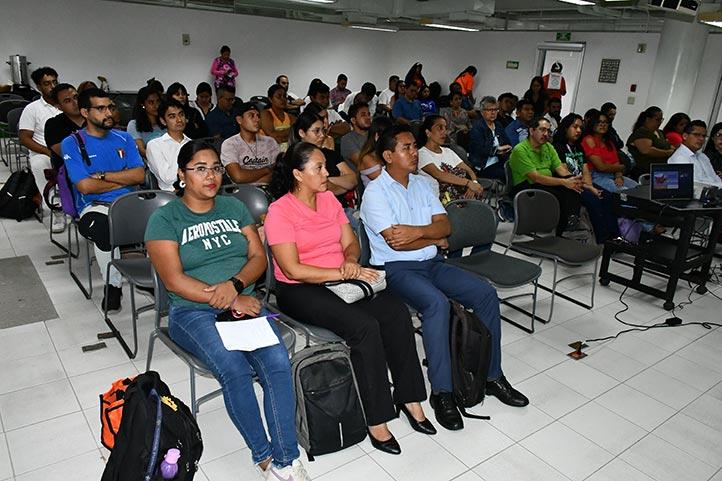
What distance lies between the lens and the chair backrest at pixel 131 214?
3129mm

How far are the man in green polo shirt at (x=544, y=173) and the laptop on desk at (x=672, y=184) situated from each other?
2.30ft

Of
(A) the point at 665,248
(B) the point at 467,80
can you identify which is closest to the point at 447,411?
(A) the point at 665,248

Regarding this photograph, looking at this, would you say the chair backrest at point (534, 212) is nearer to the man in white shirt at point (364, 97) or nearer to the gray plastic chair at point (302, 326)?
the gray plastic chair at point (302, 326)

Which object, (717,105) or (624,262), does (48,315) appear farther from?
(717,105)

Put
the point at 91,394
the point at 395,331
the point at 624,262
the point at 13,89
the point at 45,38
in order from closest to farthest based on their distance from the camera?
the point at 395,331 < the point at 91,394 < the point at 624,262 < the point at 13,89 < the point at 45,38

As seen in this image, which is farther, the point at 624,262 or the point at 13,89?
the point at 13,89

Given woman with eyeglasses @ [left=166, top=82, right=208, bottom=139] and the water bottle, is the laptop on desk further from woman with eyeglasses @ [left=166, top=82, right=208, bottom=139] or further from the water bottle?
woman with eyeglasses @ [left=166, top=82, right=208, bottom=139]

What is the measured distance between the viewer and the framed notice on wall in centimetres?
1051

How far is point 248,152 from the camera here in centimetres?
437

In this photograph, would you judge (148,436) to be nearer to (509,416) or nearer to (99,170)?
(509,416)

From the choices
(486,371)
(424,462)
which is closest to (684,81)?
(486,371)

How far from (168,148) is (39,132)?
198 cm

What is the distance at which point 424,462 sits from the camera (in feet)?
8.04

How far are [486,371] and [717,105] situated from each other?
945 cm
